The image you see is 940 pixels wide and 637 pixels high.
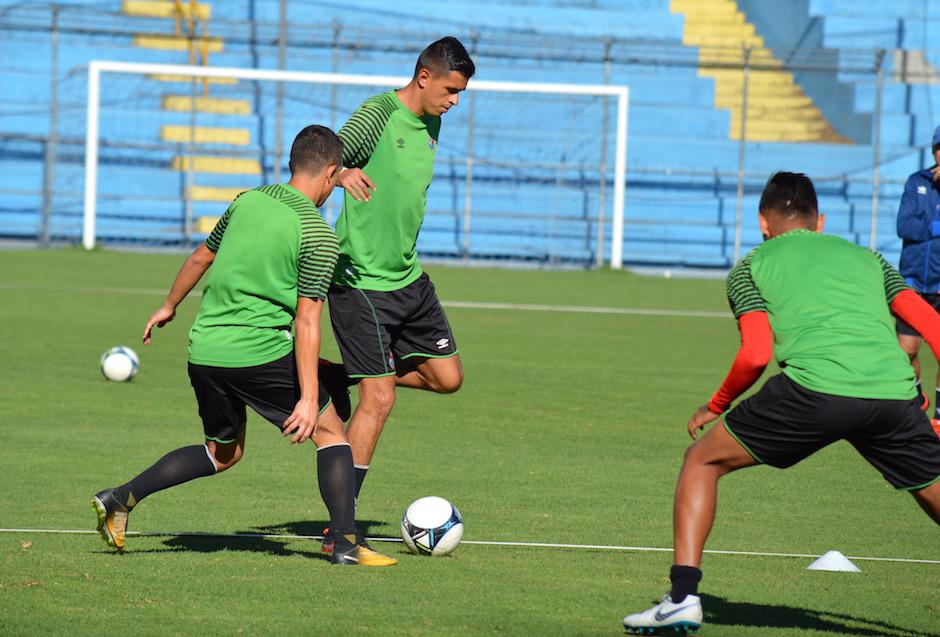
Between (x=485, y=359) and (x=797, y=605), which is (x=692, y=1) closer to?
(x=485, y=359)

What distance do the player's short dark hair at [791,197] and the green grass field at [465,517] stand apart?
1.51 meters

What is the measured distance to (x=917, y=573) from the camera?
6324mm

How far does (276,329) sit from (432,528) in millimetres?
1123

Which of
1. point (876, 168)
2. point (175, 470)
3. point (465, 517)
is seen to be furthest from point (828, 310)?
point (876, 168)

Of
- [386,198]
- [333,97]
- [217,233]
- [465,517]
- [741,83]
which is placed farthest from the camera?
[741,83]

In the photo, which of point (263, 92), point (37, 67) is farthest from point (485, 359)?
point (37, 67)

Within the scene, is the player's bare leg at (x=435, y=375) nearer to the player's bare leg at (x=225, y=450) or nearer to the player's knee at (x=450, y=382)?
the player's knee at (x=450, y=382)

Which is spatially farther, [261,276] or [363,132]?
[363,132]

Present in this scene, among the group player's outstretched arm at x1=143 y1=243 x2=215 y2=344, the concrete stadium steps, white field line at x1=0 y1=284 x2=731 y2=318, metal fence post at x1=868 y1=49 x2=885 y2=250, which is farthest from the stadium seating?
player's outstretched arm at x1=143 y1=243 x2=215 y2=344

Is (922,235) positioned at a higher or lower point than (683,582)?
higher

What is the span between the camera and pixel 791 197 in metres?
5.23

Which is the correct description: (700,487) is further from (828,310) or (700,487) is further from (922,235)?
(922,235)

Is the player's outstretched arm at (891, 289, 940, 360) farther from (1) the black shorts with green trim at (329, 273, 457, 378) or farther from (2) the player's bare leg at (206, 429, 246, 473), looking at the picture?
(2) the player's bare leg at (206, 429, 246, 473)

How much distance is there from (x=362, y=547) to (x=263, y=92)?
92.5 feet
